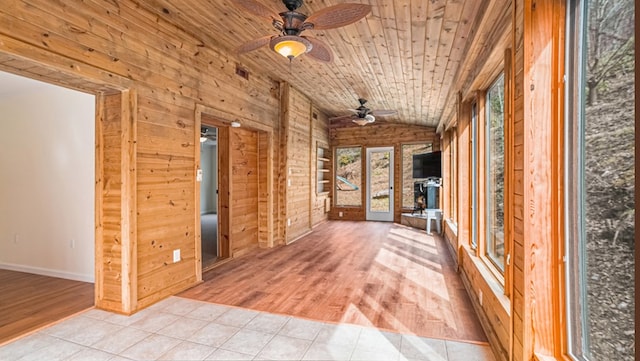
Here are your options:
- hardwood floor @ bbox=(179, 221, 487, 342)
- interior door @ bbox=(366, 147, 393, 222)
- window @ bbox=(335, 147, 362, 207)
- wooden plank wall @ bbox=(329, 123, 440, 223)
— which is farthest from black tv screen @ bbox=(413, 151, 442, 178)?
hardwood floor @ bbox=(179, 221, 487, 342)

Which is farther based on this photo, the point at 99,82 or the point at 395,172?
the point at 395,172

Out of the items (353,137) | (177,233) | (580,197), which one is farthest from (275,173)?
(580,197)

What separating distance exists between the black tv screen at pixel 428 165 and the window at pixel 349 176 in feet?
6.03

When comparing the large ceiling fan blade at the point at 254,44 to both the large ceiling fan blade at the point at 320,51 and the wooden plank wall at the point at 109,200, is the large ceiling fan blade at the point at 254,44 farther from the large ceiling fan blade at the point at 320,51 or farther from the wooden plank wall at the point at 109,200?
the wooden plank wall at the point at 109,200

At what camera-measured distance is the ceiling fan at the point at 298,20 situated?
2156mm

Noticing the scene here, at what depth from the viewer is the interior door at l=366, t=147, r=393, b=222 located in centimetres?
847

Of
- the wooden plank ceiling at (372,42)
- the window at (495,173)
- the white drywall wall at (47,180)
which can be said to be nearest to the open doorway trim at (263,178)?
the wooden plank ceiling at (372,42)

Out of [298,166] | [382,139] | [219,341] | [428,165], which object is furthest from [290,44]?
[382,139]

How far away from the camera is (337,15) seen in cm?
220

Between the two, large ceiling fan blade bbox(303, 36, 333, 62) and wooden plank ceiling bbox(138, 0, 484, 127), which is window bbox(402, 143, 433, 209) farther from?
large ceiling fan blade bbox(303, 36, 333, 62)

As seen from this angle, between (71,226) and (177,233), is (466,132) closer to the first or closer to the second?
(177,233)

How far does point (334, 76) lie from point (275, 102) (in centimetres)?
130

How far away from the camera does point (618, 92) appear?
1099 mm

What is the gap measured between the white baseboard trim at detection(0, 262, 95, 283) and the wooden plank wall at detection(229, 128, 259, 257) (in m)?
1.80
